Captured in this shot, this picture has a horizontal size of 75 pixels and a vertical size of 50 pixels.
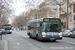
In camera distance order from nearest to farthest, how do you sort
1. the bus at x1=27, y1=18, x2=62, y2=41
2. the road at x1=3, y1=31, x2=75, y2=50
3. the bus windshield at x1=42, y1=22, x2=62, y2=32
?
the road at x1=3, y1=31, x2=75, y2=50
the bus at x1=27, y1=18, x2=62, y2=41
the bus windshield at x1=42, y1=22, x2=62, y2=32

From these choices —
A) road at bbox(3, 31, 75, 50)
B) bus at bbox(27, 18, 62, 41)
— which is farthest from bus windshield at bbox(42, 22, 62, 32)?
road at bbox(3, 31, 75, 50)

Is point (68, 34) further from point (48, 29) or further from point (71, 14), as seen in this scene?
point (71, 14)

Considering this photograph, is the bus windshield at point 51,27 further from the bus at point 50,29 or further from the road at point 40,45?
the road at point 40,45

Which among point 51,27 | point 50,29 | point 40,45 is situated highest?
point 51,27

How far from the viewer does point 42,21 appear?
1798 centimetres

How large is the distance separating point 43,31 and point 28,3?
28929 millimetres

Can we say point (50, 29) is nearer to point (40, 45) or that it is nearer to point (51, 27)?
point (51, 27)

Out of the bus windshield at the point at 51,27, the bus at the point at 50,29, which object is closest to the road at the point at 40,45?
the bus at the point at 50,29

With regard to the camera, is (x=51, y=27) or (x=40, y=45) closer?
(x=40, y=45)

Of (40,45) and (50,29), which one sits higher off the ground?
(50,29)

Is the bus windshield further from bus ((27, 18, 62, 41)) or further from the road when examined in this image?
the road

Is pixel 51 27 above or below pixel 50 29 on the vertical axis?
above

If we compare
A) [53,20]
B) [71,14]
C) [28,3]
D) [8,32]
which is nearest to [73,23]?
[71,14]

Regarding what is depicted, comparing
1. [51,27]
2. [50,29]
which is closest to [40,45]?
[50,29]
